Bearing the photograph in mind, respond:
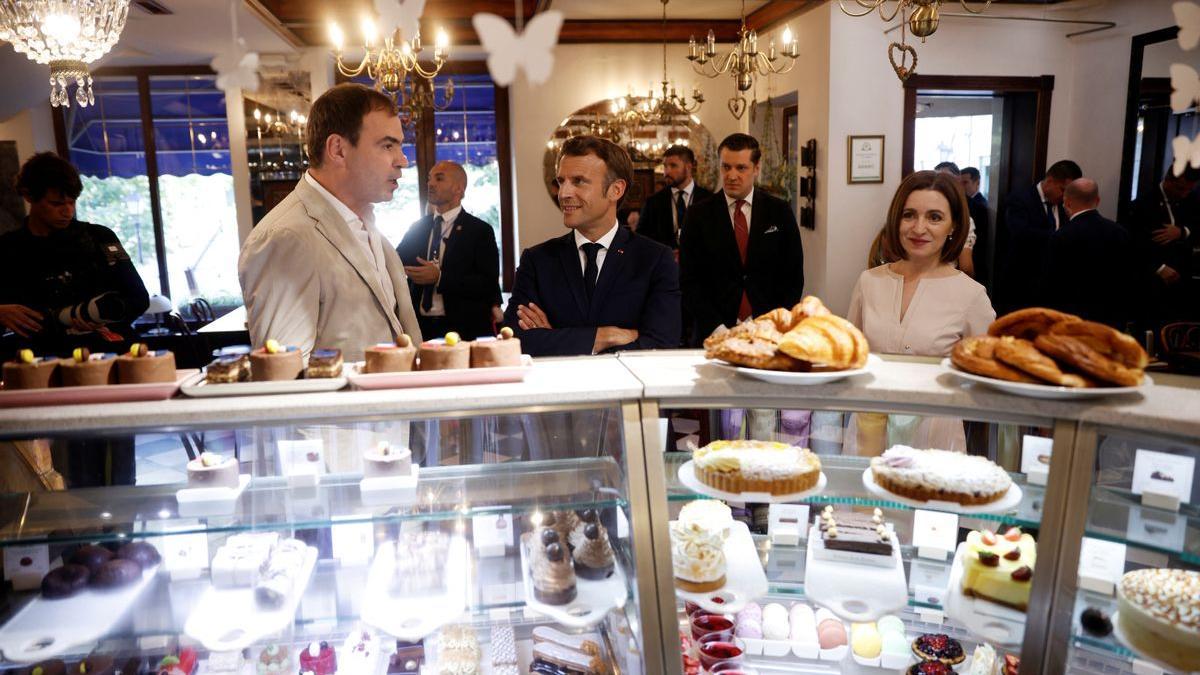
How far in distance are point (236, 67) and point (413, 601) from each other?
54.3 inches

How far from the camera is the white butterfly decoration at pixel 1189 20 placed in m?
1.83

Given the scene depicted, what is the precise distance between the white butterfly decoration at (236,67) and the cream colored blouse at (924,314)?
2110 mm

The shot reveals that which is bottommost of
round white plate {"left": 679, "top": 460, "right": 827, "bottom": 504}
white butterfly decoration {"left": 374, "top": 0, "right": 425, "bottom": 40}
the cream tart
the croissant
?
round white plate {"left": 679, "top": 460, "right": 827, "bottom": 504}

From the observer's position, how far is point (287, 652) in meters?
2.15

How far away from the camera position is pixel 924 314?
2.93 m

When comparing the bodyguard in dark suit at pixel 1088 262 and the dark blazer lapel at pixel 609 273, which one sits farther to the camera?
the bodyguard in dark suit at pixel 1088 262

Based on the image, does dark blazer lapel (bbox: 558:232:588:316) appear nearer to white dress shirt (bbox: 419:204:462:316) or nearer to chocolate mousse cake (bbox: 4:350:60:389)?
chocolate mousse cake (bbox: 4:350:60:389)

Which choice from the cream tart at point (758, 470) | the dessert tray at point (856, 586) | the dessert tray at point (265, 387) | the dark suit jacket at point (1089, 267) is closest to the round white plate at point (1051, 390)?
the cream tart at point (758, 470)

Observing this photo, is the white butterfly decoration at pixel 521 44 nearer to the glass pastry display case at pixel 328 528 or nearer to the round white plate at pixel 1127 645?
the glass pastry display case at pixel 328 528

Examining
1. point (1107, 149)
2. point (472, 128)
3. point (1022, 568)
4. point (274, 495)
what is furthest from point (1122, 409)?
point (472, 128)

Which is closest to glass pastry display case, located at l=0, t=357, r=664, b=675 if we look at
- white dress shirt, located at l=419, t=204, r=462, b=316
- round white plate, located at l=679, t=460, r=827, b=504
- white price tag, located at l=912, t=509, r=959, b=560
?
round white plate, located at l=679, t=460, r=827, b=504

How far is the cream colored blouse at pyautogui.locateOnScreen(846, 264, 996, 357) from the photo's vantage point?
288cm

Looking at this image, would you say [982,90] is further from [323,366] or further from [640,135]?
[323,366]

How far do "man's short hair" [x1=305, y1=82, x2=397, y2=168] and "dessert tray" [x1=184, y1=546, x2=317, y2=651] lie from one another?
145 centimetres
